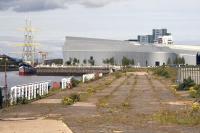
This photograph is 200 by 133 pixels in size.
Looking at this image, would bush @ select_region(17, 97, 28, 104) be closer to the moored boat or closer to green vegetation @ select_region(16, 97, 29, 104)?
green vegetation @ select_region(16, 97, 29, 104)

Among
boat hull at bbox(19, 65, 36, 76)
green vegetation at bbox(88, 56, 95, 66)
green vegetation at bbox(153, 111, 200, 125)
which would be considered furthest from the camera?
green vegetation at bbox(88, 56, 95, 66)

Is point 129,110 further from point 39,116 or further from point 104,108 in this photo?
point 39,116

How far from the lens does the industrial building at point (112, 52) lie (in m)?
189

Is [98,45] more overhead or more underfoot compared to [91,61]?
more overhead

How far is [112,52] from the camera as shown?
620ft

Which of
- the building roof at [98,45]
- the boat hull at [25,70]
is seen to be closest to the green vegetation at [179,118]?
the boat hull at [25,70]

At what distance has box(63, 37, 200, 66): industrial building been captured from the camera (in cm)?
18939

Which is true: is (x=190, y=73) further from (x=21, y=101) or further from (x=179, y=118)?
(x=179, y=118)

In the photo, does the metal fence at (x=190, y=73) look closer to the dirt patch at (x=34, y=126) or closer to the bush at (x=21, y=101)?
the bush at (x=21, y=101)

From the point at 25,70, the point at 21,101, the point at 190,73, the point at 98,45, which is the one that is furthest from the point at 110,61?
the point at 21,101

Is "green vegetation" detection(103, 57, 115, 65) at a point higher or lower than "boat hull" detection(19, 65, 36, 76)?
higher

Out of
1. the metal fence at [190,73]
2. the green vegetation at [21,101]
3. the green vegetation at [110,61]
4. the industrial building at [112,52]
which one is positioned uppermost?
the industrial building at [112,52]

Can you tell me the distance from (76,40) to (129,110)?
17280 centimetres

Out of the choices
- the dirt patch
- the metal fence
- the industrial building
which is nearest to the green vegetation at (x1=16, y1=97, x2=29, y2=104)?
the dirt patch
